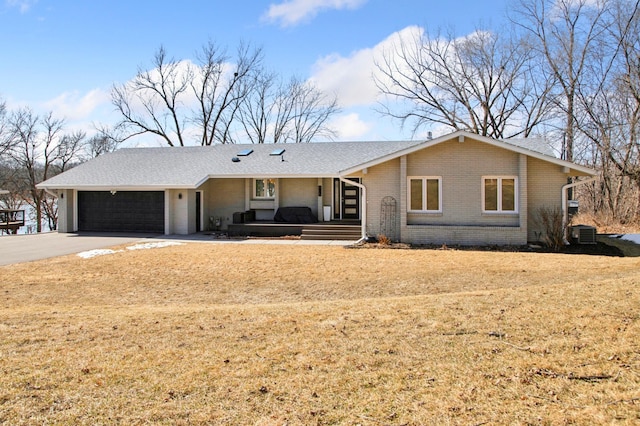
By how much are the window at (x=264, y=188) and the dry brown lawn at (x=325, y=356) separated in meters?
12.3

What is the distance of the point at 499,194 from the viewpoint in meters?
15.7

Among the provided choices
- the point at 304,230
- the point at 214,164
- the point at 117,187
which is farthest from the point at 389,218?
the point at 117,187

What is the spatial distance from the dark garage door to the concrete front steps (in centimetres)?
682

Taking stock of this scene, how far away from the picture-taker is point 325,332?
549cm

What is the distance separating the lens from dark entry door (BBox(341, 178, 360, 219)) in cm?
2048

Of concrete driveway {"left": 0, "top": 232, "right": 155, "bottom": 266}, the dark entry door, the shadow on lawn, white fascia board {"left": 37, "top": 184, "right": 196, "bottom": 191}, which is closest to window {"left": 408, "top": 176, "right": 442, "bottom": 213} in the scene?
the shadow on lawn

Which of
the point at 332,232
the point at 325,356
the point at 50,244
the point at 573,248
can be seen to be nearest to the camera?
the point at 325,356

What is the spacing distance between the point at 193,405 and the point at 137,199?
733 inches

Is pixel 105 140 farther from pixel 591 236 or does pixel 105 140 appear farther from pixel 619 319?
pixel 619 319

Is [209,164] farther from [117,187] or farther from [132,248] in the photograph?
[132,248]

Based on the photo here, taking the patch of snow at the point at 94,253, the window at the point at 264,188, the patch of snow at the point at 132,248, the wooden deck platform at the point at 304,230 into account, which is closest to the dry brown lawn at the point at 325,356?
the patch of snow at the point at 94,253

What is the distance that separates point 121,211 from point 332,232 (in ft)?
32.8

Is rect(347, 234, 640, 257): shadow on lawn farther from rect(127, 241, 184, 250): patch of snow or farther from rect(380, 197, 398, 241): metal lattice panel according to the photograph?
rect(127, 241, 184, 250): patch of snow

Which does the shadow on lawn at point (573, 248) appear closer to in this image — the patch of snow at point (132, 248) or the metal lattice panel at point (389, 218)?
the metal lattice panel at point (389, 218)
